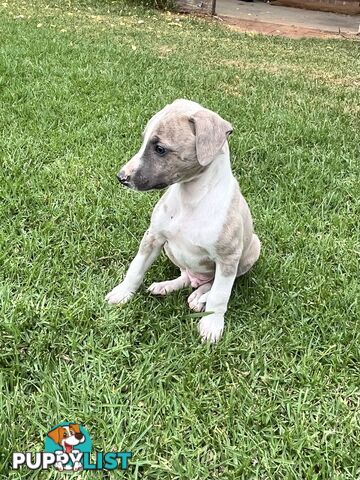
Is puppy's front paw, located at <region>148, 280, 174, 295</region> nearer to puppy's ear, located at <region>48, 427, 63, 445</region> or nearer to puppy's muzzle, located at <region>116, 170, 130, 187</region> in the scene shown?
puppy's muzzle, located at <region>116, 170, 130, 187</region>

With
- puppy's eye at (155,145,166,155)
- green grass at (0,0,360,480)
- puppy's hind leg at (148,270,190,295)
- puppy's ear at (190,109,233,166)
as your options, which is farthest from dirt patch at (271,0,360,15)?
puppy's eye at (155,145,166,155)

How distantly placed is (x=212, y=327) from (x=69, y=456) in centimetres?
96

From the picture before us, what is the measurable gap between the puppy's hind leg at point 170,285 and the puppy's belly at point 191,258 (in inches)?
5.9

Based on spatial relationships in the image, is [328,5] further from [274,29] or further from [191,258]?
[191,258]

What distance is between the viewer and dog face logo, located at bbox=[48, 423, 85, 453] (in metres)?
2.04

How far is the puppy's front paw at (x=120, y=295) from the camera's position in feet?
9.25

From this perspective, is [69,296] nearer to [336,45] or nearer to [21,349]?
[21,349]

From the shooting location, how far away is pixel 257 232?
3.66m


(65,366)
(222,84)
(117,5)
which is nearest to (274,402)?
(65,366)

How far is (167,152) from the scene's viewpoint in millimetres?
2357

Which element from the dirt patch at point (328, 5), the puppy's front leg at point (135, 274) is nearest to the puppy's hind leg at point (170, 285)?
the puppy's front leg at point (135, 274)

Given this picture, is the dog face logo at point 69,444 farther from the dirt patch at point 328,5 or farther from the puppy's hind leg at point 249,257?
the dirt patch at point 328,5

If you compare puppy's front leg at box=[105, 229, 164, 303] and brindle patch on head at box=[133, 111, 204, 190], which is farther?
puppy's front leg at box=[105, 229, 164, 303]

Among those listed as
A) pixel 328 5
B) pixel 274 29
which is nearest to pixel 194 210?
pixel 274 29
